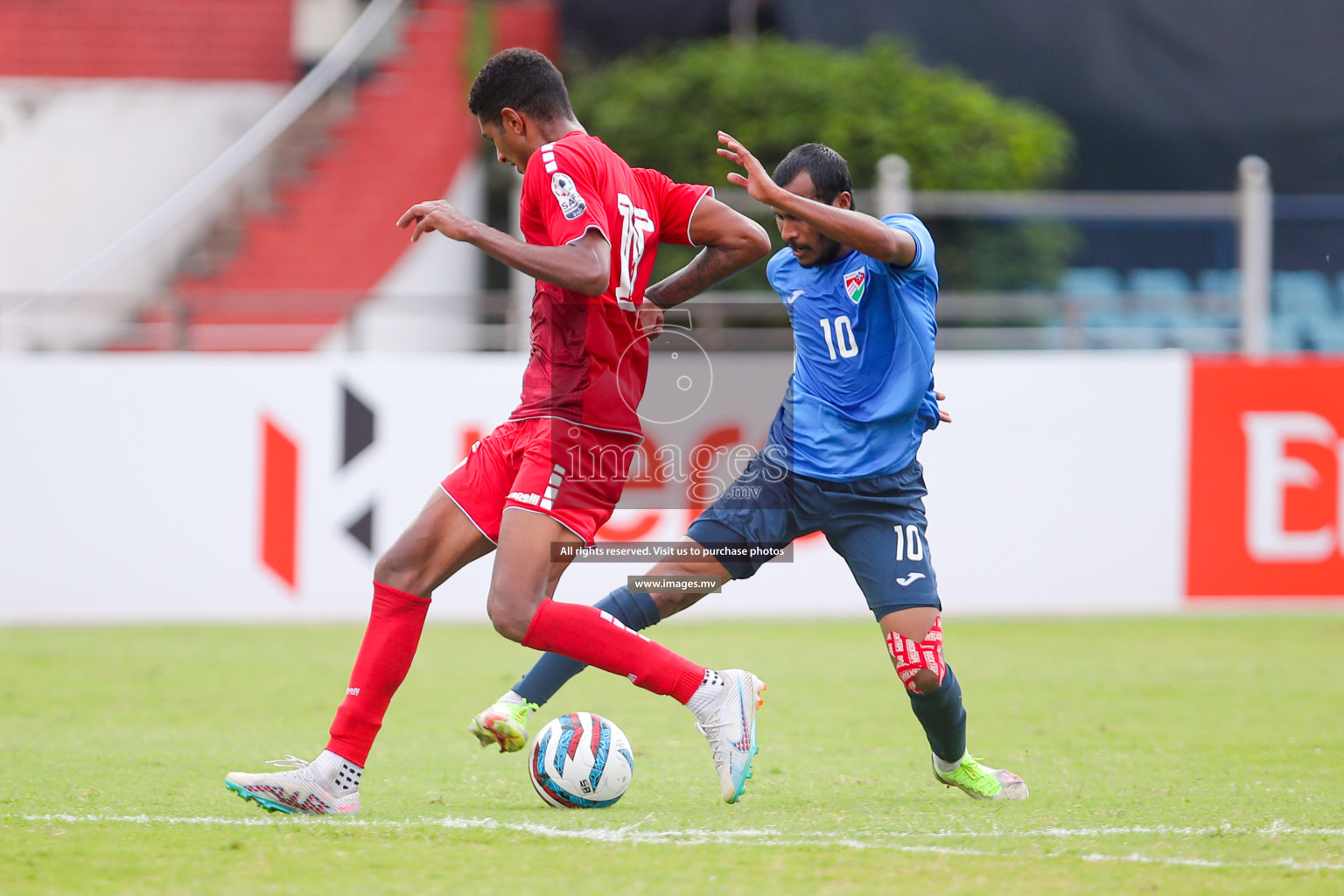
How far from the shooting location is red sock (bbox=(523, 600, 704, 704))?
4.57m

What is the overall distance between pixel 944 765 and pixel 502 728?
4.71 feet

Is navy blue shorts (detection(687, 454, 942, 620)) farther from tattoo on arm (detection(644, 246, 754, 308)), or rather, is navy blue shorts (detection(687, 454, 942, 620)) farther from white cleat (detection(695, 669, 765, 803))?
tattoo on arm (detection(644, 246, 754, 308))

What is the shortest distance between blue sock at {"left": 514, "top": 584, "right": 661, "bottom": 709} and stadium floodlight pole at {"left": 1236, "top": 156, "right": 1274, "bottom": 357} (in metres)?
7.43

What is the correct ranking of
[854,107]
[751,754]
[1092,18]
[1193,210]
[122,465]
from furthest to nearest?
[1092,18]
[854,107]
[1193,210]
[122,465]
[751,754]

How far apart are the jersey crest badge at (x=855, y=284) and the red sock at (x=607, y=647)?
1306 millimetres

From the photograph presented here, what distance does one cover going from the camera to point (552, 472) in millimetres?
4586

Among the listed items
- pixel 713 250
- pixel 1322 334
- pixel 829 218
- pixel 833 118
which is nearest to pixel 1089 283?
pixel 1322 334

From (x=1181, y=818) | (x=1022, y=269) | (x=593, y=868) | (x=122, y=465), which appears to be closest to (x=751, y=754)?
(x=593, y=868)

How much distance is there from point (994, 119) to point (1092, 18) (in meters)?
2.25

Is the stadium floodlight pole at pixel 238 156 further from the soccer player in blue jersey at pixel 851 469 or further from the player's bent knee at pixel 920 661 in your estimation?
the player's bent knee at pixel 920 661

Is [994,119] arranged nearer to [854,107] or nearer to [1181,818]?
[854,107]

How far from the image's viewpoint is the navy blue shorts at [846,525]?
16.4 feet

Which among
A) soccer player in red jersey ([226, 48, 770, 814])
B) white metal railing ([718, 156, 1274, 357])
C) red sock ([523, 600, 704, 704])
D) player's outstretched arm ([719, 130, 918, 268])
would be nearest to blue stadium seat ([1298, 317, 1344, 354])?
white metal railing ([718, 156, 1274, 357])

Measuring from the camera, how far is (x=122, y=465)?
10.0 meters
